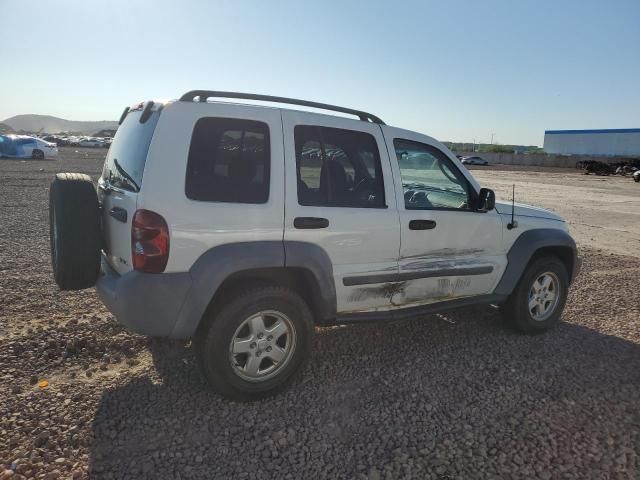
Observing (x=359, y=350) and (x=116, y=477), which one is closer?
(x=116, y=477)

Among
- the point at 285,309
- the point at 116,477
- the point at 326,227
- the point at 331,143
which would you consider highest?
the point at 331,143

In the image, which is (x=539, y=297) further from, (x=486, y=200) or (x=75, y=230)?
(x=75, y=230)

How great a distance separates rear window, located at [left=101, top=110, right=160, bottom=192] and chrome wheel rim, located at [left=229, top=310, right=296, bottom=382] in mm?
1178

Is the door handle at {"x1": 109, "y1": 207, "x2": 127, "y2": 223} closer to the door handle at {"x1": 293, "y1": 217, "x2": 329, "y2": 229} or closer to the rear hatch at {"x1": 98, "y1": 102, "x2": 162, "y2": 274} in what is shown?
the rear hatch at {"x1": 98, "y1": 102, "x2": 162, "y2": 274}

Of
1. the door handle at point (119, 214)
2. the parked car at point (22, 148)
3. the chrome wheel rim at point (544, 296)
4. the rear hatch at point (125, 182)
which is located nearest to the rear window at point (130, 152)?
the rear hatch at point (125, 182)

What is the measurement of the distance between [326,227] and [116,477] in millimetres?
1957

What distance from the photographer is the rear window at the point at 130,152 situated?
302 centimetres

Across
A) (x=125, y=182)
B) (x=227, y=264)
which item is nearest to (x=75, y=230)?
(x=125, y=182)

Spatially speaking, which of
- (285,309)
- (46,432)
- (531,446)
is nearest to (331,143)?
(285,309)

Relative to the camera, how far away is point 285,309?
3299mm

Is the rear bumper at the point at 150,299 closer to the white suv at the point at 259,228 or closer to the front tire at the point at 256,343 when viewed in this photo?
the white suv at the point at 259,228

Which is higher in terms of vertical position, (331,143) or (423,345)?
(331,143)

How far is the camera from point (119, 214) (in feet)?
10.0

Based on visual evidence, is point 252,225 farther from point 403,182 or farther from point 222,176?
point 403,182
